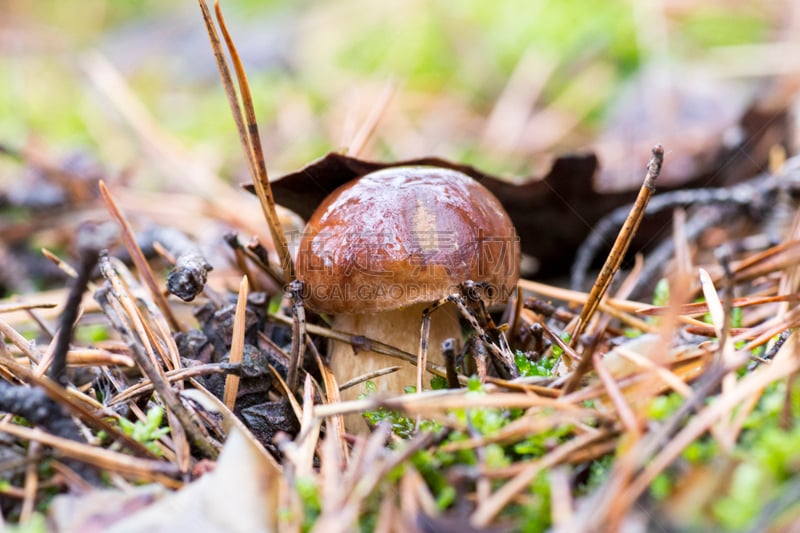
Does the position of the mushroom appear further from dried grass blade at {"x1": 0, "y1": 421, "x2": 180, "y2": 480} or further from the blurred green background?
the blurred green background

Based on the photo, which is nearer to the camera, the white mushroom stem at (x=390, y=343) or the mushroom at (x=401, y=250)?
the mushroom at (x=401, y=250)

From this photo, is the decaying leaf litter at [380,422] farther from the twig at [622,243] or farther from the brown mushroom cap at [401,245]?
the brown mushroom cap at [401,245]

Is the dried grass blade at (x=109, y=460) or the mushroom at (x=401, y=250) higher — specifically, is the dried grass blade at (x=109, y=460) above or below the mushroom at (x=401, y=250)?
below

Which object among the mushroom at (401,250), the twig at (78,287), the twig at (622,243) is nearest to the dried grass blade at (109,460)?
the twig at (78,287)

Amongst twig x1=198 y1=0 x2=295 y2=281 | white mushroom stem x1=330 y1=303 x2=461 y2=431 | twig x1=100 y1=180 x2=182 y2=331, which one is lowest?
white mushroom stem x1=330 y1=303 x2=461 y2=431

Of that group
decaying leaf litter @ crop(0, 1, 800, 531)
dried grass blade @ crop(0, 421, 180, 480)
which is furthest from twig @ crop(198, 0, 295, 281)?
dried grass blade @ crop(0, 421, 180, 480)

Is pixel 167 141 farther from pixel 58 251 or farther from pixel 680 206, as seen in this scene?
pixel 680 206

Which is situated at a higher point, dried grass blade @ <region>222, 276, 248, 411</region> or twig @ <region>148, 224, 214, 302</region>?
twig @ <region>148, 224, 214, 302</region>

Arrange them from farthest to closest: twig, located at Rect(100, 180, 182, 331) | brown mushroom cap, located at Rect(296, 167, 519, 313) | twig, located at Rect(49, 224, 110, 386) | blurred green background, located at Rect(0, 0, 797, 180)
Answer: blurred green background, located at Rect(0, 0, 797, 180)
twig, located at Rect(100, 180, 182, 331)
brown mushroom cap, located at Rect(296, 167, 519, 313)
twig, located at Rect(49, 224, 110, 386)
